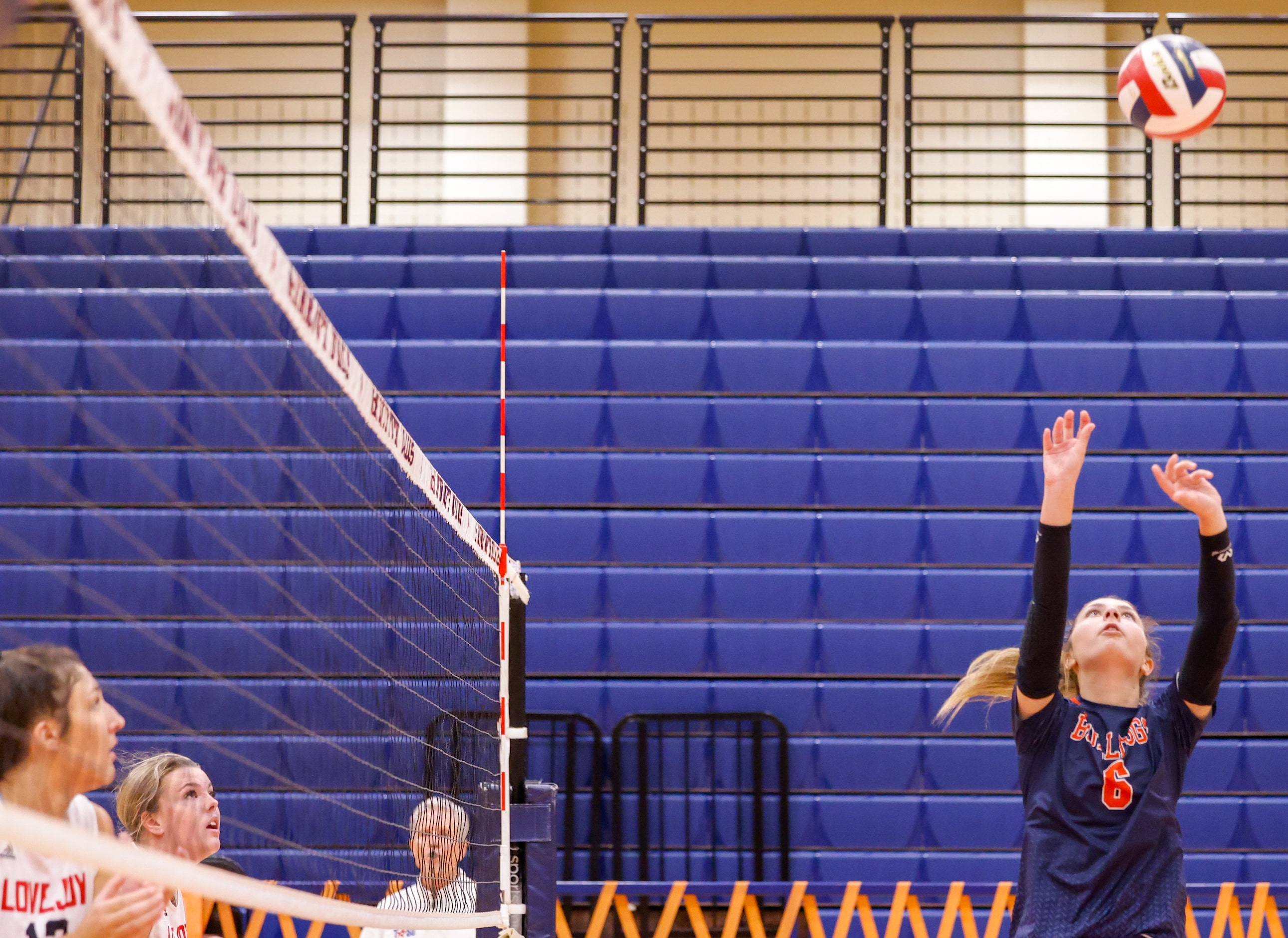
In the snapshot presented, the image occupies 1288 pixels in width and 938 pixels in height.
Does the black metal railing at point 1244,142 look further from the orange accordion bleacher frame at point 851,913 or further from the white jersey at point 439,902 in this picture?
the white jersey at point 439,902

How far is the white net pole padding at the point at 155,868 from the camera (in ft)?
4.60

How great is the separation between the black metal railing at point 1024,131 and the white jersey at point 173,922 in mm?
8740

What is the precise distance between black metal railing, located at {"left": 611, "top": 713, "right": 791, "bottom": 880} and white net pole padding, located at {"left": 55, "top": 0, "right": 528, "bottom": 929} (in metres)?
2.60

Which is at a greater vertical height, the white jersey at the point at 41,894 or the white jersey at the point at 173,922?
the white jersey at the point at 41,894

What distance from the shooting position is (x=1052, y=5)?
11531mm

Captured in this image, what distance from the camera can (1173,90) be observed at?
245 inches

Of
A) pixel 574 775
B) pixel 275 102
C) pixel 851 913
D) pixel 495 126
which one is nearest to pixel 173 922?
pixel 851 913

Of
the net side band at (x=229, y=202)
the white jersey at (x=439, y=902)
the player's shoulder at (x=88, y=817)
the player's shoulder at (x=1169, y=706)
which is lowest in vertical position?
the white jersey at (x=439, y=902)

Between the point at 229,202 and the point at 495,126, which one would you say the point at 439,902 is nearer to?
the point at 229,202

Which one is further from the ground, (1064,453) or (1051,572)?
(1064,453)

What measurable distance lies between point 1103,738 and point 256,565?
3.23 m

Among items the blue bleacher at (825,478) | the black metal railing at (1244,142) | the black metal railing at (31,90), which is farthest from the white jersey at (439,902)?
the black metal railing at (1244,142)

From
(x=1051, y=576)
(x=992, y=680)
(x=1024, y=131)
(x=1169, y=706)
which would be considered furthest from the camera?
(x=1024, y=131)

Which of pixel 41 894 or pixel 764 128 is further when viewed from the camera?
pixel 764 128
